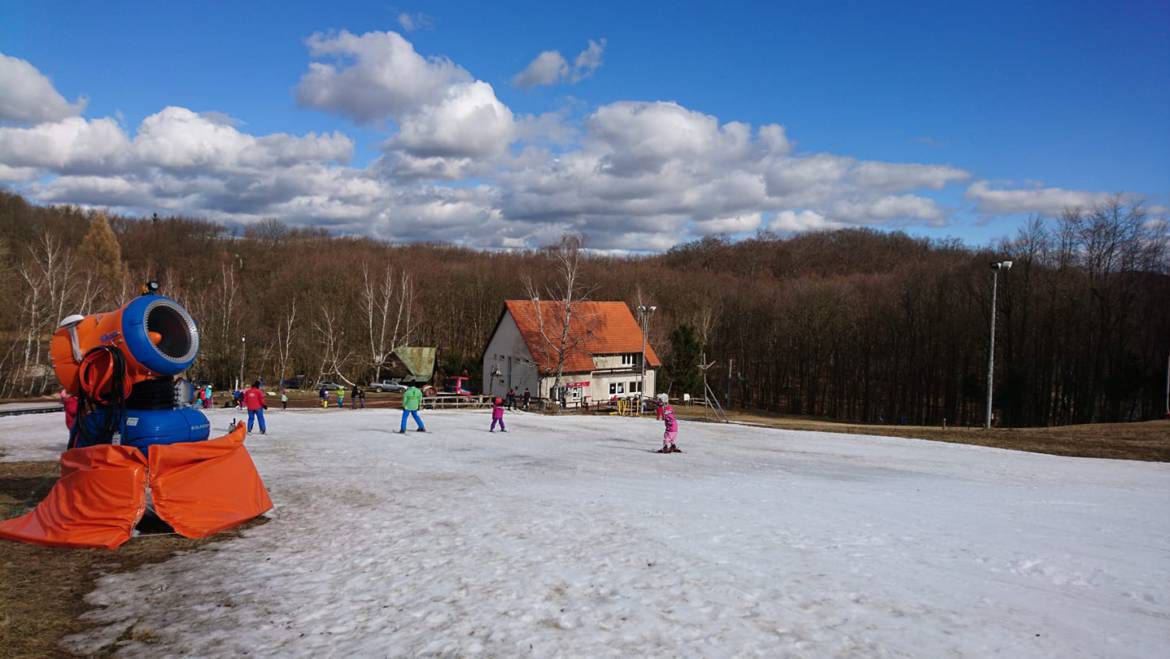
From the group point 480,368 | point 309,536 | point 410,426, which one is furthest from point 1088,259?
point 309,536

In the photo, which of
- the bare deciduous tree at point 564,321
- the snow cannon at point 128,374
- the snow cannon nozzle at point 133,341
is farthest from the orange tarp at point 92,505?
the bare deciduous tree at point 564,321

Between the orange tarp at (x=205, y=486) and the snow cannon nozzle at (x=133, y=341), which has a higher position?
the snow cannon nozzle at (x=133, y=341)

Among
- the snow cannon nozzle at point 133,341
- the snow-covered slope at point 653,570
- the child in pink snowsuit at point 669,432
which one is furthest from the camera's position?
the child in pink snowsuit at point 669,432

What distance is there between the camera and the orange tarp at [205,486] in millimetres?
9445

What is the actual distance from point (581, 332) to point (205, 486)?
49.0 meters

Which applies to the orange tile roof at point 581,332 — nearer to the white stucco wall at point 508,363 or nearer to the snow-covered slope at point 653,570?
the white stucco wall at point 508,363

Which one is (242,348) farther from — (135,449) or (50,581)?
(50,581)

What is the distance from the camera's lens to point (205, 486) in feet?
32.6

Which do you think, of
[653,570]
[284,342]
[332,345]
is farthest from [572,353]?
[653,570]

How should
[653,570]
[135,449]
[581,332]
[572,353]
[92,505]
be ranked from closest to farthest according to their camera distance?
[653,570] → [92,505] → [135,449] → [572,353] → [581,332]

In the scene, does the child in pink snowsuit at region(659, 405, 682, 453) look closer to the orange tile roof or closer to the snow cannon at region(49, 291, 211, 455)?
the snow cannon at region(49, 291, 211, 455)

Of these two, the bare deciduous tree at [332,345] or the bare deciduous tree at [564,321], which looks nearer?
the bare deciduous tree at [564,321]

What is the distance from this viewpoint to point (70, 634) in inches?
245

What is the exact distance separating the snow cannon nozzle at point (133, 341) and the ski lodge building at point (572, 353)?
4327 cm
